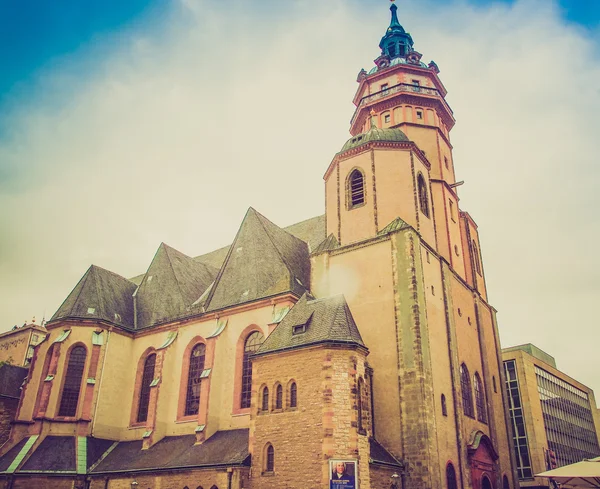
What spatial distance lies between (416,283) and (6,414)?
23368 mm

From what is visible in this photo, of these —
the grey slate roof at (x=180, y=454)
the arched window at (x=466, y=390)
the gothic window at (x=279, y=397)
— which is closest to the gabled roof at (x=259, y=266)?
the gothic window at (x=279, y=397)

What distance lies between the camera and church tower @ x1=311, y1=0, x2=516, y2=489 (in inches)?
876

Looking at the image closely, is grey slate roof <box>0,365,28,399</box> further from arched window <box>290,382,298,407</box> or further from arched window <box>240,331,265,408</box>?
arched window <box>290,382,298,407</box>

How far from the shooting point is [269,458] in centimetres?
2055

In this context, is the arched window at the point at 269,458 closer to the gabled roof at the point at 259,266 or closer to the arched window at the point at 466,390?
the gabled roof at the point at 259,266

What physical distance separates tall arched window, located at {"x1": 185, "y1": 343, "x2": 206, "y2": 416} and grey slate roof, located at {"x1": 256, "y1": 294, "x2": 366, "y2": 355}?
21.2ft

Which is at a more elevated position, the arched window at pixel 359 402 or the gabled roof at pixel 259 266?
the gabled roof at pixel 259 266

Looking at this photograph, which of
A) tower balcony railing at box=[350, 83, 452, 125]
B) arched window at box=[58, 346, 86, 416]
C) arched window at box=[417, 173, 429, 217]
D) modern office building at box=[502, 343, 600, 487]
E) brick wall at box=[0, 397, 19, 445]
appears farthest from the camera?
modern office building at box=[502, 343, 600, 487]

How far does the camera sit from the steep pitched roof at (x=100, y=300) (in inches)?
1212

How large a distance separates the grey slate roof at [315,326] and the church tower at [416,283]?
2.28 meters

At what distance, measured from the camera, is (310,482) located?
61.8 feet

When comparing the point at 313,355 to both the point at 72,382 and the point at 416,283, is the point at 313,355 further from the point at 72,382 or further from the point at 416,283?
the point at 72,382

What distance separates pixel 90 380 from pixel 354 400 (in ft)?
50.8

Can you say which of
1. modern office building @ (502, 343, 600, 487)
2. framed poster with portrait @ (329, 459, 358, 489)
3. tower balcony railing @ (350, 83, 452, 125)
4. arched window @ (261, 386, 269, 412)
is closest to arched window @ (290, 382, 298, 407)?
arched window @ (261, 386, 269, 412)
